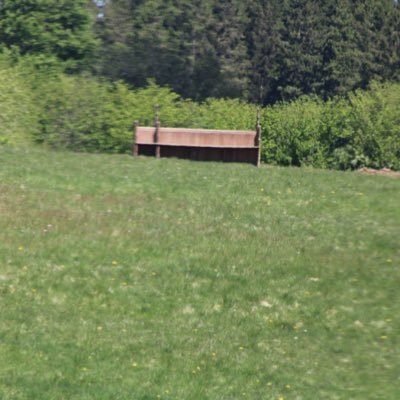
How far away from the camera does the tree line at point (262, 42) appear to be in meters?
68.7

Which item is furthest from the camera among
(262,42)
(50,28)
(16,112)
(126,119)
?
(262,42)

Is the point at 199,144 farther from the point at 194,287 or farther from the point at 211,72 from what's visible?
the point at 211,72

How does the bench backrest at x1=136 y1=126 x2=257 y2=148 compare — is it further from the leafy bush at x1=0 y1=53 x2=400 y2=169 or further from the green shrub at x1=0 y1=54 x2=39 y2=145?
the green shrub at x1=0 y1=54 x2=39 y2=145

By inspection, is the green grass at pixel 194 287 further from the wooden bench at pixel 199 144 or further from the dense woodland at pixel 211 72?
the dense woodland at pixel 211 72

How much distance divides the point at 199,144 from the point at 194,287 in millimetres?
12139

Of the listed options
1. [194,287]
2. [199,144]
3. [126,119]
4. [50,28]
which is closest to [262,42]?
[50,28]

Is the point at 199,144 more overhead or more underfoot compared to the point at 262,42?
more overhead

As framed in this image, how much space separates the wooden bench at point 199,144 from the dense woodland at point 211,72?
116 inches

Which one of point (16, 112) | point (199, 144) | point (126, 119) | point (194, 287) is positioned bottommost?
point (126, 119)

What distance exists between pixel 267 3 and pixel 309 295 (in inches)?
2998

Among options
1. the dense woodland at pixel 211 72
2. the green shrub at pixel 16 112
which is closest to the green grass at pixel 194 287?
the green shrub at pixel 16 112

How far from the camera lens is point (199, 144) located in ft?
87.4

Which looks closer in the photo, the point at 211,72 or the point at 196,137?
the point at 196,137

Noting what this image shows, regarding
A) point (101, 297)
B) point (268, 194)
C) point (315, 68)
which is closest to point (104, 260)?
point (101, 297)
